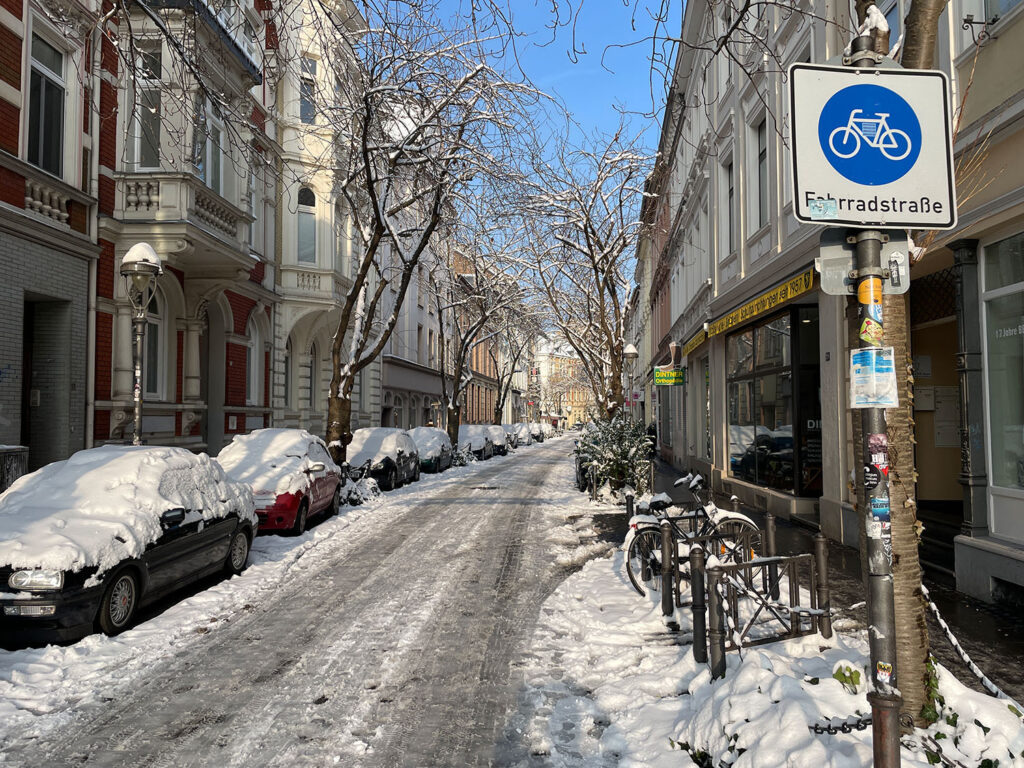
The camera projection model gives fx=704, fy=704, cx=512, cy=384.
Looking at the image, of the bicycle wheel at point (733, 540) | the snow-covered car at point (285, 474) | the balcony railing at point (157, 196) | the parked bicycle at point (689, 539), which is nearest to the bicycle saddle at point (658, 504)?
the parked bicycle at point (689, 539)

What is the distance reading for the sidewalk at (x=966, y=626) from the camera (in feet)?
16.5

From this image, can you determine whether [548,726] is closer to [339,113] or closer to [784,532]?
[784,532]

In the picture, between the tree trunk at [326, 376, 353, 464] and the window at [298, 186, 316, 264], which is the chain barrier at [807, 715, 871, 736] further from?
the window at [298, 186, 316, 264]

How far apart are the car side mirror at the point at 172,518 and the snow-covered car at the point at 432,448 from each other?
16.6 m

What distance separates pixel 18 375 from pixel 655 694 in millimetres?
11670

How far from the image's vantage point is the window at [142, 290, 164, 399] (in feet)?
51.7

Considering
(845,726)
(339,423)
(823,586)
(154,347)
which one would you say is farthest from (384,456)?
(845,726)

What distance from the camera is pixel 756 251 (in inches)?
558

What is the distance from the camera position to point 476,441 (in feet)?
117

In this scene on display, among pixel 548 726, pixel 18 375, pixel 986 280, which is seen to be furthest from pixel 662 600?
pixel 18 375

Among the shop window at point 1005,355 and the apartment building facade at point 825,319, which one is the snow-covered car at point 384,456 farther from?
the shop window at point 1005,355

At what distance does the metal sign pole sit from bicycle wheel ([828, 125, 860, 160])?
335 millimetres

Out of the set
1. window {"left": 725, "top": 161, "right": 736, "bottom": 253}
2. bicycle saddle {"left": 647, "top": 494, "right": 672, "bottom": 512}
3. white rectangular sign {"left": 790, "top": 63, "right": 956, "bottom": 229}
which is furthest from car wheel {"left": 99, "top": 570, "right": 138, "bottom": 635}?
window {"left": 725, "top": 161, "right": 736, "bottom": 253}

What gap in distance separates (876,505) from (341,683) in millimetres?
3792
